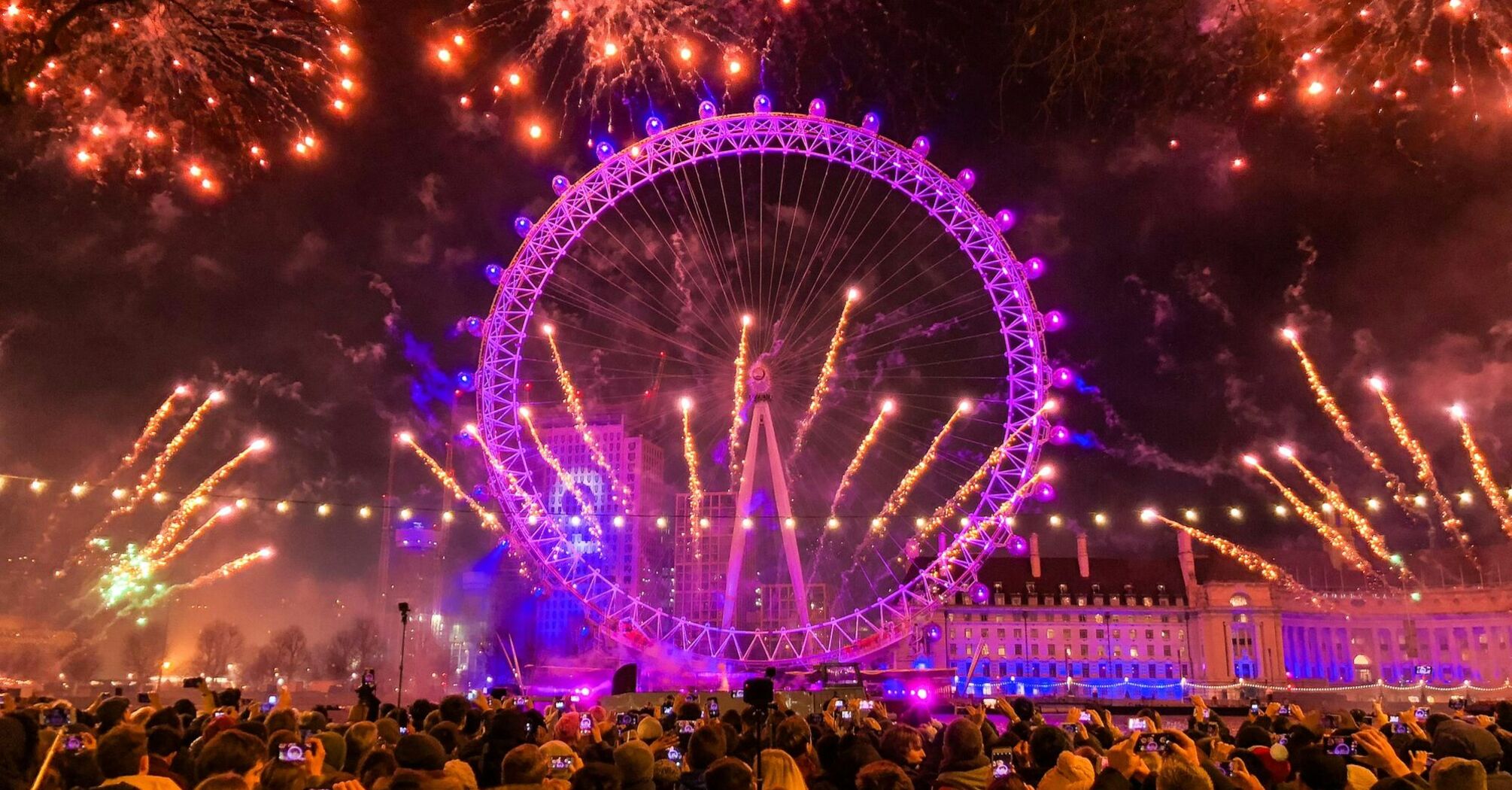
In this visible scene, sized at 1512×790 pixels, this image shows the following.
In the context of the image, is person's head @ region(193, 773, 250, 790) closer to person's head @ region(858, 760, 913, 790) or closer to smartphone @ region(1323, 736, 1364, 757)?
person's head @ region(858, 760, 913, 790)

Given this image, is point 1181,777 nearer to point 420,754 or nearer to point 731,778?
point 731,778

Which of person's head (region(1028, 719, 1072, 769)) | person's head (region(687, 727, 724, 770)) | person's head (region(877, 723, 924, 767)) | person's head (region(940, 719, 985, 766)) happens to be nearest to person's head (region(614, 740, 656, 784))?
person's head (region(687, 727, 724, 770))

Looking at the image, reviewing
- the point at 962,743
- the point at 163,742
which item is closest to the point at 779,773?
the point at 962,743

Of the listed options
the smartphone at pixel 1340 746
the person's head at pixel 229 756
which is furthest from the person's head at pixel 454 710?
the smartphone at pixel 1340 746

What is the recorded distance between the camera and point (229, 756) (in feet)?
30.7

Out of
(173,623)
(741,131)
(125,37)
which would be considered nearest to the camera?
(125,37)

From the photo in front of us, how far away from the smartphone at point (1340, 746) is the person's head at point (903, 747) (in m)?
4.36

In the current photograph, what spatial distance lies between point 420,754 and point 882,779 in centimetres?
481

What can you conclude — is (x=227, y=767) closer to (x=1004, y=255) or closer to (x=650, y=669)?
(x=1004, y=255)

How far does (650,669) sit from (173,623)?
162ft

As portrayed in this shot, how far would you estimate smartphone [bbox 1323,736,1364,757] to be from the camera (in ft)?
34.7

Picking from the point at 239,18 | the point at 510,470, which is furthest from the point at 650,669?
the point at 239,18

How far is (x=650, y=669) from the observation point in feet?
204

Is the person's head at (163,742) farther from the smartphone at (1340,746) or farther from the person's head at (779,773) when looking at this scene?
the smartphone at (1340,746)
